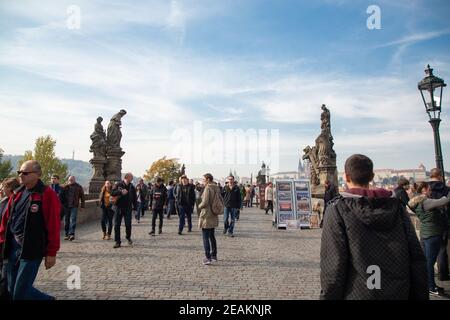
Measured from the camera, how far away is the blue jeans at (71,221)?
34.0 ft

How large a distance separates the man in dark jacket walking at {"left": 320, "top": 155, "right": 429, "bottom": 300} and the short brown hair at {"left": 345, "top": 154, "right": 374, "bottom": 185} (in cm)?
19

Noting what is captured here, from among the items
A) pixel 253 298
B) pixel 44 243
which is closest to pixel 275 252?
pixel 253 298

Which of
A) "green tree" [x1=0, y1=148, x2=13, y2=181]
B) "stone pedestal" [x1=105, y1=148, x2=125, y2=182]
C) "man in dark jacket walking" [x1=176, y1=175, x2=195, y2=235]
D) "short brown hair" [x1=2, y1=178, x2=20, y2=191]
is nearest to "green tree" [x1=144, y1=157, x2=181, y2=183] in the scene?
"green tree" [x1=0, y1=148, x2=13, y2=181]

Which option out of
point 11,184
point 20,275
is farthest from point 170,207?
point 20,275

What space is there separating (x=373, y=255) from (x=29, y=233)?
3.66 meters

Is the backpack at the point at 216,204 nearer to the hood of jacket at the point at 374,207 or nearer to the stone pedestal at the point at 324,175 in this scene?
the hood of jacket at the point at 374,207

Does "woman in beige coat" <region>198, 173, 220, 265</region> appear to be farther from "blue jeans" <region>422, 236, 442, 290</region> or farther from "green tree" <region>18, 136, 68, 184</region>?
"green tree" <region>18, 136, 68, 184</region>

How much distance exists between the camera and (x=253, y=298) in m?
4.98

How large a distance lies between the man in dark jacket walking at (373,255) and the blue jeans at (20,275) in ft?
10.8

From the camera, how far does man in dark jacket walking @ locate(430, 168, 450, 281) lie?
5.63 meters

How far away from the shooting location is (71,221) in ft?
34.3

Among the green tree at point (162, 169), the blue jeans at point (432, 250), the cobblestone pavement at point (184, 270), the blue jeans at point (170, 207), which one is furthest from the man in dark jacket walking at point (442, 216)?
the green tree at point (162, 169)
